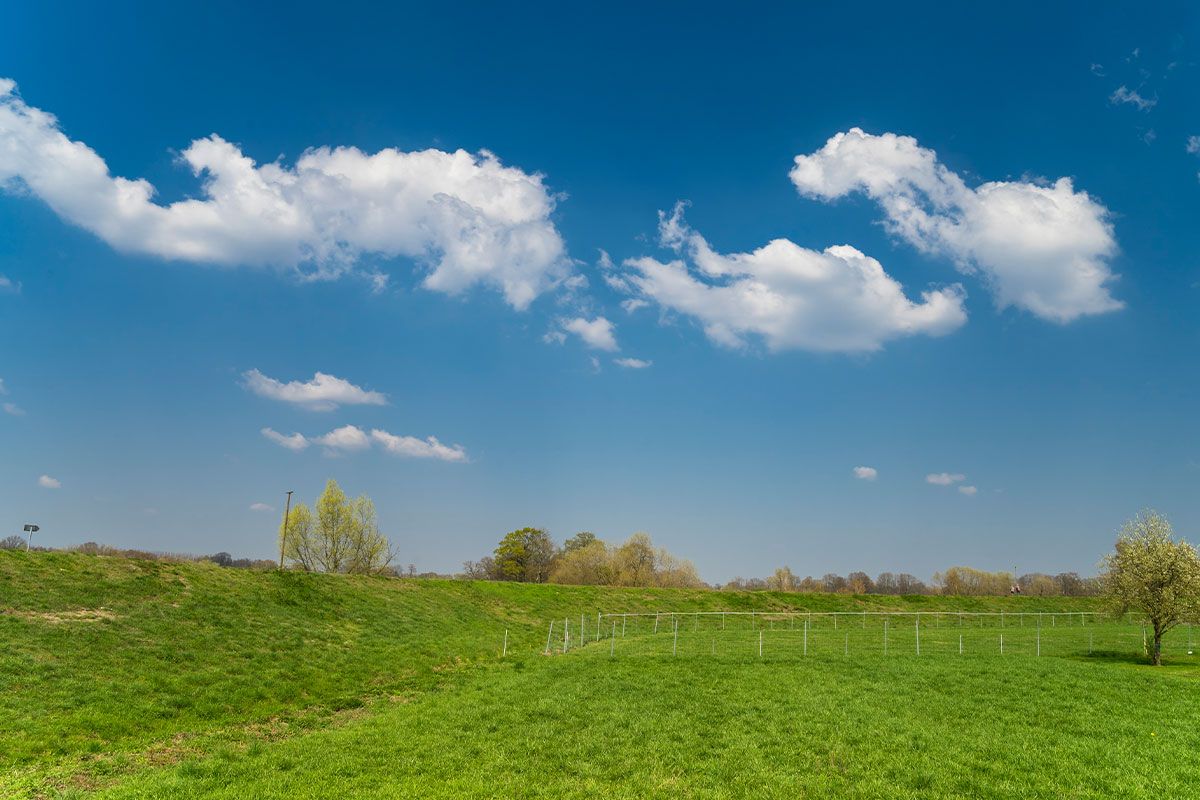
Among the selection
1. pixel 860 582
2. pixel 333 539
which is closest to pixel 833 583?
pixel 860 582

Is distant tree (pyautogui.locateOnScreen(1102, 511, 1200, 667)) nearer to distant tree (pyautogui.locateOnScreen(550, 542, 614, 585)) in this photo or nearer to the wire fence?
the wire fence

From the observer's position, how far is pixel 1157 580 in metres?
41.7

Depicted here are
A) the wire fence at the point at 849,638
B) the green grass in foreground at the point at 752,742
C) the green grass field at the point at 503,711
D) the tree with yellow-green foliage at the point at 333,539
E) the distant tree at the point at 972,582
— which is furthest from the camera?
the distant tree at the point at 972,582

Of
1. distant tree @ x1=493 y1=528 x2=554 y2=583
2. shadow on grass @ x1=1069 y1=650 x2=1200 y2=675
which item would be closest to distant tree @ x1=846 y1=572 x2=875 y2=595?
distant tree @ x1=493 y1=528 x2=554 y2=583

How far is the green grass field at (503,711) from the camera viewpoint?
17.8m

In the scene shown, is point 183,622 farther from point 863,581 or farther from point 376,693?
point 863,581

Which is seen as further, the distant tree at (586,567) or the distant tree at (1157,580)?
the distant tree at (586,567)

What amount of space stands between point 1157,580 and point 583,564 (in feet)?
284

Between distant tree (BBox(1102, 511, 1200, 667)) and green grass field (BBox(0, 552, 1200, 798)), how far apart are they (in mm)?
3522

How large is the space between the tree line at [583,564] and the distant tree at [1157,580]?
73265 millimetres

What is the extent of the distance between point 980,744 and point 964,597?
8791 centimetres

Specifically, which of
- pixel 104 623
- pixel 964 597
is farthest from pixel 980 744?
pixel 964 597

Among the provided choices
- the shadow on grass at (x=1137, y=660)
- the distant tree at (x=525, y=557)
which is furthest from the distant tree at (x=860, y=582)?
the shadow on grass at (x=1137, y=660)

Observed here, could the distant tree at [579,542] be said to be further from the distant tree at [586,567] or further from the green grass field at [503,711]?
the green grass field at [503,711]
